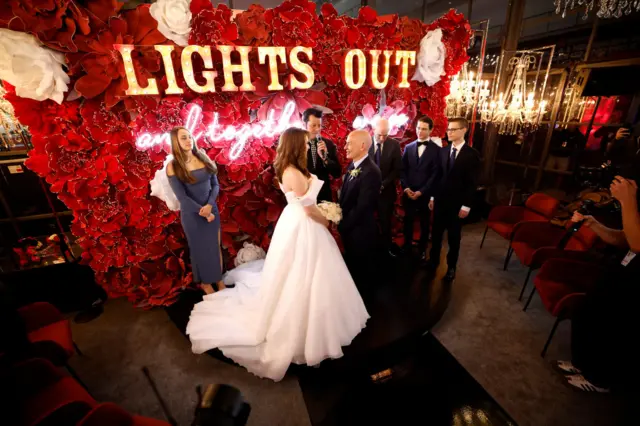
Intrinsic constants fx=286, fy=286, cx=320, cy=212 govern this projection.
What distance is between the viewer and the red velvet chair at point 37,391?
1.67m

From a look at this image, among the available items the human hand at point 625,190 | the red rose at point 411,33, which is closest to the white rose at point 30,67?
the red rose at point 411,33

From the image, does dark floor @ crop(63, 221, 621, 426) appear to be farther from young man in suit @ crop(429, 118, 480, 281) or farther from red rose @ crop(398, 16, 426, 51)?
red rose @ crop(398, 16, 426, 51)

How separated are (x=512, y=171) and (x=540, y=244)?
6165mm

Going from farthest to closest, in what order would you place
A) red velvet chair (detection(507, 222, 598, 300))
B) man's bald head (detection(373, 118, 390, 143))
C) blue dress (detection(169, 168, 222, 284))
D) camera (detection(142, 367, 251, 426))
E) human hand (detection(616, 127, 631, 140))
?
1. human hand (detection(616, 127, 631, 140))
2. man's bald head (detection(373, 118, 390, 143))
3. red velvet chair (detection(507, 222, 598, 300))
4. blue dress (detection(169, 168, 222, 284))
5. camera (detection(142, 367, 251, 426))

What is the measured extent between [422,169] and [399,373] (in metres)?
2.81

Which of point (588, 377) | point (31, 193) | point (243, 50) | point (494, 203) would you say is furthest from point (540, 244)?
point (31, 193)

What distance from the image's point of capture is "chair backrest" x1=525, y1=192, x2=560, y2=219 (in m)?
4.29

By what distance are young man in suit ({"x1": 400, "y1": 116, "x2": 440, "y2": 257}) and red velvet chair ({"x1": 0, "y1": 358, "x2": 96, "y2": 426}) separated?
4.21 metres

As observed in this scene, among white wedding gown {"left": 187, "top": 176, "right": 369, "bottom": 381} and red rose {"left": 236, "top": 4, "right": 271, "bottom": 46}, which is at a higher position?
red rose {"left": 236, "top": 4, "right": 271, "bottom": 46}

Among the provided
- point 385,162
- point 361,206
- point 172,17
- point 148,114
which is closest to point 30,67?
point 148,114

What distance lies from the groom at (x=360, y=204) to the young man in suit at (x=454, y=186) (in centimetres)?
133

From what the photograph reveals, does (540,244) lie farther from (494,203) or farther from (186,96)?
(186,96)

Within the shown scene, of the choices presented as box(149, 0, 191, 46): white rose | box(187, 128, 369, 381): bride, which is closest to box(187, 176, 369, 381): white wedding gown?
box(187, 128, 369, 381): bride

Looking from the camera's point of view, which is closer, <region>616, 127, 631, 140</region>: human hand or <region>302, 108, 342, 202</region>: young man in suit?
<region>302, 108, 342, 202</region>: young man in suit
